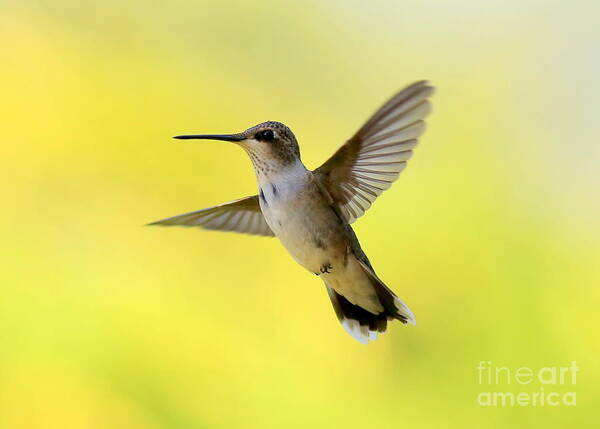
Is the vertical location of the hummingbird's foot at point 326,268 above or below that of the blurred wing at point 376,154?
below

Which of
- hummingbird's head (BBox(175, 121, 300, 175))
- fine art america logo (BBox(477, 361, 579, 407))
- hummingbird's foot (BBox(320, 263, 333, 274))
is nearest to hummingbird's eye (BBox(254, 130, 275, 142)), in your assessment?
hummingbird's head (BBox(175, 121, 300, 175))

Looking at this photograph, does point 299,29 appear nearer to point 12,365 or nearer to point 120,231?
point 120,231

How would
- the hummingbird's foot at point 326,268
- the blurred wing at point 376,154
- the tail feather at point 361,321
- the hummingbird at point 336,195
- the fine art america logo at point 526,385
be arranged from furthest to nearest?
the fine art america logo at point 526,385 < the tail feather at point 361,321 < the hummingbird's foot at point 326,268 < the hummingbird at point 336,195 < the blurred wing at point 376,154

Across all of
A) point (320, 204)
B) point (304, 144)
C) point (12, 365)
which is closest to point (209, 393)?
point (12, 365)

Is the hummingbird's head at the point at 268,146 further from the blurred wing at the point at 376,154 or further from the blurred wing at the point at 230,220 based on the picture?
the blurred wing at the point at 230,220

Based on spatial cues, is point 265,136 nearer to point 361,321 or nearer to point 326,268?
point 326,268

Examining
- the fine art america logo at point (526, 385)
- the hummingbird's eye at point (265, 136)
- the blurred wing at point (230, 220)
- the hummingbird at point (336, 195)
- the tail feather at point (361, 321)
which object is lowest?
the tail feather at point (361, 321)

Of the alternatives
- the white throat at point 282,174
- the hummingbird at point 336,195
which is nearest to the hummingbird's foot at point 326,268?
the hummingbird at point 336,195
